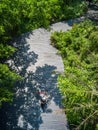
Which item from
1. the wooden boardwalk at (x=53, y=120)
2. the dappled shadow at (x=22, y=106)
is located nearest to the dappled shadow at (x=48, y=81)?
the dappled shadow at (x=22, y=106)

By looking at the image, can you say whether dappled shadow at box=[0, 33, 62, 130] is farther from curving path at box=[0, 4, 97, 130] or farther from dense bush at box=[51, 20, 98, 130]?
dense bush at box=[51, 20, 98, 130]

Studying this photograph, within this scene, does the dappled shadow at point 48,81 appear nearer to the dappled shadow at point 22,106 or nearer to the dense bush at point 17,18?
the dappled shadow at point 22,106

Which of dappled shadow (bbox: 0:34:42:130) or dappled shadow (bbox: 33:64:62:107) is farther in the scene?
dappled shadow (bbox: 33:64:62:107)

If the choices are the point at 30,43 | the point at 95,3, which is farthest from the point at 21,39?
the point at 95,3

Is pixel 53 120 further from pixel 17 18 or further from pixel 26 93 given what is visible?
pixel 17 18

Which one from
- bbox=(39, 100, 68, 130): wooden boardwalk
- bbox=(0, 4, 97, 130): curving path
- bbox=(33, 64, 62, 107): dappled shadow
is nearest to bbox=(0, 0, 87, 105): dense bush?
bbox=(0, 4, 97, 130): curving path

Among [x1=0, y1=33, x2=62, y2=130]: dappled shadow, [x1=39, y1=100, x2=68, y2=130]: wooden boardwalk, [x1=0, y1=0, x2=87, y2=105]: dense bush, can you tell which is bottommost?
[x1=39, y1=100, x2=68, y2=130]: wooden boardwalk
